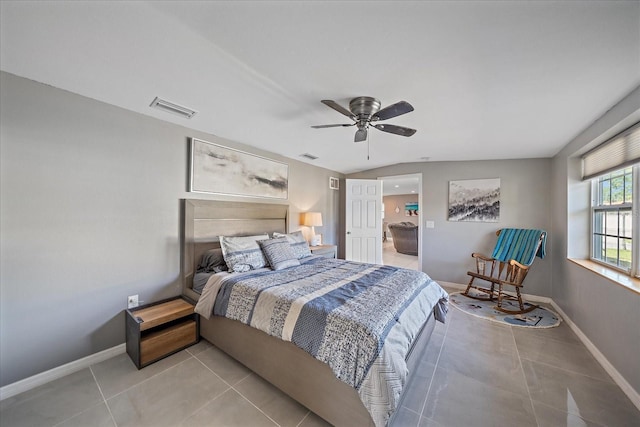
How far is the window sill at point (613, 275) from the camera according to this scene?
1.79 meters

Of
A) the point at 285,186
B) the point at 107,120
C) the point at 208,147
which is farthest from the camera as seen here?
the point at 285,186

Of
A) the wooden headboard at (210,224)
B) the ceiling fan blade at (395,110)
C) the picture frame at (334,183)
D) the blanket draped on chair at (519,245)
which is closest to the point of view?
the ceiling fan blade at (395,110)

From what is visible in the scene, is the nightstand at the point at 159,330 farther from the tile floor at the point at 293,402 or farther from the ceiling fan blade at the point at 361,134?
the ceiling fan blade at the point at 361,134

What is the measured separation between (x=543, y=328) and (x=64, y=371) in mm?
4694

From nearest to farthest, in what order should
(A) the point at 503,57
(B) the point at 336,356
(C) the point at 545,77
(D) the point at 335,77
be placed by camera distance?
1. (B) the point at 336,356
2. (A) the point at 503,57
3. (C) the point at 545,77
4. (D) the point at 335,77

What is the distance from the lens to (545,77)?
Answer: 1640mm

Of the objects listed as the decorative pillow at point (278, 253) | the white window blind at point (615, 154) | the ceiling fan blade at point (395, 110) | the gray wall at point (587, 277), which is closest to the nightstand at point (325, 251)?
the decorative pillow at point (278, 253)

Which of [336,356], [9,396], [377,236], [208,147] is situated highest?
[208,147]

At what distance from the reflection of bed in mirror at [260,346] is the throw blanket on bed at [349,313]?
0.11 m

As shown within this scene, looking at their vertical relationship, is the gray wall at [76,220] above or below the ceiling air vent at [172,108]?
below

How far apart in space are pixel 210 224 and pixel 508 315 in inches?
155

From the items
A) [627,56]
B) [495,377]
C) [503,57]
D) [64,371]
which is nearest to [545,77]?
[627,56]

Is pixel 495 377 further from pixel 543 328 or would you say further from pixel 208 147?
pixel 208 147

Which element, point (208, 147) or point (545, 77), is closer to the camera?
point (545, 77)
